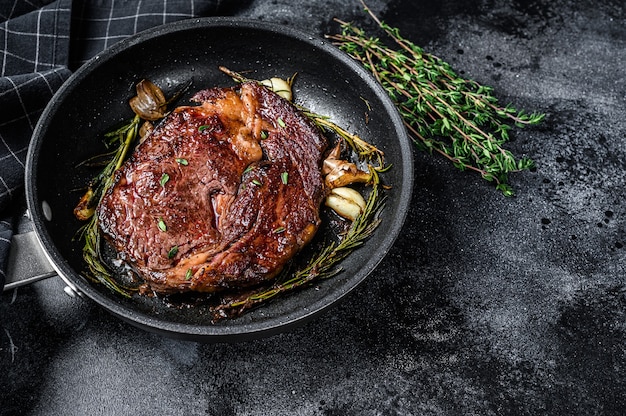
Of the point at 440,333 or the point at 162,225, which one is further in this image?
the point at 440,333

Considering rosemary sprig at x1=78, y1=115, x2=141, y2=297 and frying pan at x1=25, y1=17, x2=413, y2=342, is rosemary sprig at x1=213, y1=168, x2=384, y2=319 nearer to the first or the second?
frying pan at x1=25, y1=17, x2=413, y2=342

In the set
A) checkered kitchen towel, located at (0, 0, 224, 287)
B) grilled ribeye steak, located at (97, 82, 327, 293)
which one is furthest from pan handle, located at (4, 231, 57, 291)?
grilled ribeye steak, located at (97, 82, 327, 293)

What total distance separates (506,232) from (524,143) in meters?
0.58

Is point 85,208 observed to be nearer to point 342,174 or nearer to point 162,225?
point 162,225

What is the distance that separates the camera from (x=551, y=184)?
358 centimetres

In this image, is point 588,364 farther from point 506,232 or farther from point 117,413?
point 117,413

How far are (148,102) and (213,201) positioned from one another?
812mm

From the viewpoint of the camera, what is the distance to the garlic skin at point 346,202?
3.04 m

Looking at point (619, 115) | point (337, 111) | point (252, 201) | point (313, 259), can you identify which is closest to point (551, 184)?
point (619, 115)

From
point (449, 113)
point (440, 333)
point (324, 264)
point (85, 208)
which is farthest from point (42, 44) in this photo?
point (440, 333)

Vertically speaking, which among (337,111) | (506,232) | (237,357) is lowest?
(237,357)

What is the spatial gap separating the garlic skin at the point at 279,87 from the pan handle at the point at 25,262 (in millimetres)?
1372

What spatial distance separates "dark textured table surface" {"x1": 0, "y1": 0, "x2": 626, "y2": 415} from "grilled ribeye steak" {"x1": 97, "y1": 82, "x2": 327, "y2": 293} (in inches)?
19.4

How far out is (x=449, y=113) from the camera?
3.42 metres
